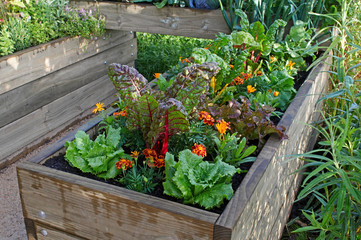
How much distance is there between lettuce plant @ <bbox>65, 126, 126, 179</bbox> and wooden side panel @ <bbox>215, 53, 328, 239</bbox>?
57cm

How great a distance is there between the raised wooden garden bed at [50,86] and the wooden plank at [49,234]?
1478mm

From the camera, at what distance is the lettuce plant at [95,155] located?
5.47 ft

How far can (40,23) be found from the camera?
3.40m

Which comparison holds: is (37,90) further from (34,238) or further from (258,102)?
(258,102)

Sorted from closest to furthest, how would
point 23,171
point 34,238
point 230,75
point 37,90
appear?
point 23,171
point 34,238
point 230,75
point 37,90

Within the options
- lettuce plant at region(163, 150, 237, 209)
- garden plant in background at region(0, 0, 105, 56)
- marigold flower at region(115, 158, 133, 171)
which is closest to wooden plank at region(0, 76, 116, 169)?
garden plant in background at region(0, 0, 105, 56)

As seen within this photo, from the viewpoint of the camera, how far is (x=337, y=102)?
2998mm

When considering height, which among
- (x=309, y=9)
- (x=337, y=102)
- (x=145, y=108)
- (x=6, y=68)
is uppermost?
(x=309, y=9)

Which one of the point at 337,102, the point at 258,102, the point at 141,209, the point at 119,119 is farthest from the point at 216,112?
the point at 337,102

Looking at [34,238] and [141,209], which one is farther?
[34,238]

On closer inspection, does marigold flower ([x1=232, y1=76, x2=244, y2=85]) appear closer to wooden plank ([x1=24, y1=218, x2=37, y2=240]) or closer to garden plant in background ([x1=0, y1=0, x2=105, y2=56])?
wooden plank ([x1=24, y1=218, x2=37, y2=240])

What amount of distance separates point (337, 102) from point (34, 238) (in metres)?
2.36

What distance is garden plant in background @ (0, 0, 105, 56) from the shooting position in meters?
3.16

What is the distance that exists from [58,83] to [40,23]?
548 mm
